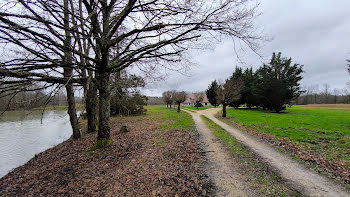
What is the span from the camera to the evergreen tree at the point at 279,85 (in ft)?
76.0

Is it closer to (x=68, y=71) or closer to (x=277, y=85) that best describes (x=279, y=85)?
(x=277, y=85)

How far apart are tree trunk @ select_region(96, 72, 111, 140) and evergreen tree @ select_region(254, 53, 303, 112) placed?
83.4 ft

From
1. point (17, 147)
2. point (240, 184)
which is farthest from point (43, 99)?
point (17, 147)

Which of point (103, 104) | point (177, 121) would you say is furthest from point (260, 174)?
point (177, 121)

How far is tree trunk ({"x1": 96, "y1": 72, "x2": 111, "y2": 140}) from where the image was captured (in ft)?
19.7

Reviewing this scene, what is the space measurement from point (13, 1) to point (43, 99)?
8.38 ft

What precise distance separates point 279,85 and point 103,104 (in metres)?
26.4

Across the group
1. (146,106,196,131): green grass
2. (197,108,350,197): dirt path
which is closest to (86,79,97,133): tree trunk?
(146,106,196,131): green grass

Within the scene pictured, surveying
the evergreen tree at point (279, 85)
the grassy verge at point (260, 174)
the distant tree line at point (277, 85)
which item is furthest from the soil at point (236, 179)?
the evergreen tree at point (279, 85)

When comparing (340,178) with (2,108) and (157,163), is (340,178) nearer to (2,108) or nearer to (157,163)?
(157,163)

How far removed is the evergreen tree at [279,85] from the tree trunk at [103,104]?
1001 inches

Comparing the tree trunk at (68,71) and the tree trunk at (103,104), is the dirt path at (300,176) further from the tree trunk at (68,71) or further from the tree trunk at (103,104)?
the tree trunk at (68,71)

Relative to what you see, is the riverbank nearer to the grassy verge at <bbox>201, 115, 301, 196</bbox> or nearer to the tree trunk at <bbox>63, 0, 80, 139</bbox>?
the grassy verge at <bbox>201, 115, 301, 196</bbox>

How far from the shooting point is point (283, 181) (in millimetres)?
3756
